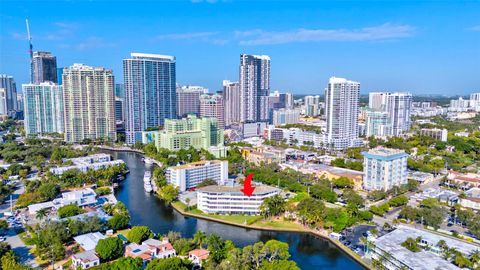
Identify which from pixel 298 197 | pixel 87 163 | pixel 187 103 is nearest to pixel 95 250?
pixel 298 197

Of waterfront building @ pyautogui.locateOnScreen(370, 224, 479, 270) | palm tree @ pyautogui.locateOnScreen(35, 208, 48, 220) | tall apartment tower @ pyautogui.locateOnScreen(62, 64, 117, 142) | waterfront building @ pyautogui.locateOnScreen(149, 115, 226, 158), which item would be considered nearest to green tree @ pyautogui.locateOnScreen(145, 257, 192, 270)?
waterfront building @ pyautogui.locateOnScreen(370, 224, 479, 270)

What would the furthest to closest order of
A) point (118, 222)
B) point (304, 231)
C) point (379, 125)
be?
point (379, 125)
point (304, 231)
point (118, 222)

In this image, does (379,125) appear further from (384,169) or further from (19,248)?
(19,248)

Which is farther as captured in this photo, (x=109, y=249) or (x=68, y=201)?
(x=68, y=201)

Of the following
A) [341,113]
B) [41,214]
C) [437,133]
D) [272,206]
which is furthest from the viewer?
[437,133]

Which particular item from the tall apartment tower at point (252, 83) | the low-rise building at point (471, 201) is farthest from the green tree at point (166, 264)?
the tall apartment tower at point (252, 83)

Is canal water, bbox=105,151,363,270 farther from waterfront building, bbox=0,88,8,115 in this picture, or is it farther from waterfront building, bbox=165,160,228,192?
waterfront building, bbox=0,88,8,115

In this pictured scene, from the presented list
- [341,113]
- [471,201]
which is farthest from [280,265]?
[341,113]

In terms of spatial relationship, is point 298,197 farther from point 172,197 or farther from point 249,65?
point 249,65
